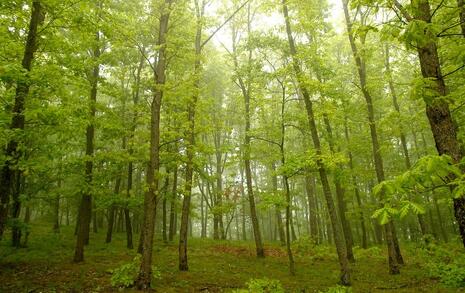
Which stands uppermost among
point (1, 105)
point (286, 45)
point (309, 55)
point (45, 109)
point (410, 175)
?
point (286, 45)

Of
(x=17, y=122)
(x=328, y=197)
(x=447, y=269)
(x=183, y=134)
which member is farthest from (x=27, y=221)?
(x=447, y=269)

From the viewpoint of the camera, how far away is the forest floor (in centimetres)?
1189

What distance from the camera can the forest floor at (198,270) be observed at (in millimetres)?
11891

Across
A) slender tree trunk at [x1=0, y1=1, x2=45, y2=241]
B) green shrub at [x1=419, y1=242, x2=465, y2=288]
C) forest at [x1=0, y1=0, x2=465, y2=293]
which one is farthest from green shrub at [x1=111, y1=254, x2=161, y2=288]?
green shrub at [x1=419, y1=242, x2=465, y2=288]

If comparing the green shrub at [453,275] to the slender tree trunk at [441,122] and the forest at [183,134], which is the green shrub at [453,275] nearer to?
the forest at [183,134]

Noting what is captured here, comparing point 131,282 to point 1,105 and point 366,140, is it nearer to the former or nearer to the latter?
point 1,105

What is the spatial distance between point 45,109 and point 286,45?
10963 millimetres

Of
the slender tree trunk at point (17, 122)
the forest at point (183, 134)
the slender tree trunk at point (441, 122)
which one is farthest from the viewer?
the slender tree trunk at point (17, 122)

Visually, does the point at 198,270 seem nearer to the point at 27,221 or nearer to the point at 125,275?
the point at 125,275

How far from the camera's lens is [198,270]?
15.5 meters

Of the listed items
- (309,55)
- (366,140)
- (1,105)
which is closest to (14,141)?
(1,105)

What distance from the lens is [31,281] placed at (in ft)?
38.1

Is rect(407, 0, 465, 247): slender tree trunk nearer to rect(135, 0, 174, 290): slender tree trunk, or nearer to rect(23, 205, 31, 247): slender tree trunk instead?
rect(135, 0, 174, 290): slender tree trunk

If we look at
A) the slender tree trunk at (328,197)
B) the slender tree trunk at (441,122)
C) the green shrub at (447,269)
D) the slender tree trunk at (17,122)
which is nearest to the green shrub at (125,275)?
the slender tree trunk at (17,122)
